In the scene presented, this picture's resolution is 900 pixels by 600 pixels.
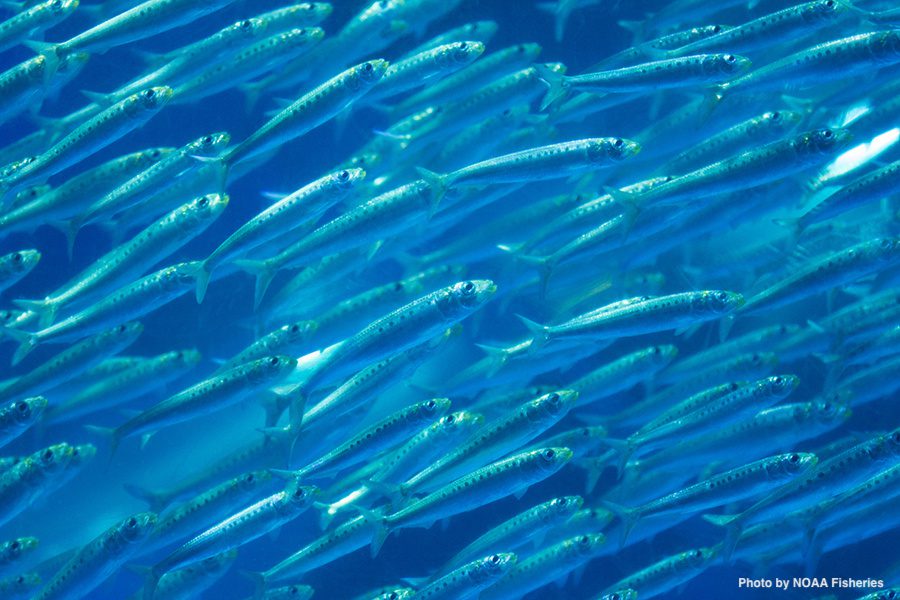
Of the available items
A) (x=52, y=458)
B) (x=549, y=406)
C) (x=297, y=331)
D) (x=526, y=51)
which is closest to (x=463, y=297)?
(x=549, y=406)

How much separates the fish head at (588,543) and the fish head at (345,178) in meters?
2.66

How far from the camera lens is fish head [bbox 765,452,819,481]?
389cm

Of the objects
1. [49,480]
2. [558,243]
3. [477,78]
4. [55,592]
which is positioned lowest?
[55,592]

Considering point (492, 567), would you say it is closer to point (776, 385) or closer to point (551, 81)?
point (776, 385)

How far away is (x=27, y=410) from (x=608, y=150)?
3.57m

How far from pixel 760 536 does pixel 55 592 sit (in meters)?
4.37

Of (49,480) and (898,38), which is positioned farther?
(49,480)

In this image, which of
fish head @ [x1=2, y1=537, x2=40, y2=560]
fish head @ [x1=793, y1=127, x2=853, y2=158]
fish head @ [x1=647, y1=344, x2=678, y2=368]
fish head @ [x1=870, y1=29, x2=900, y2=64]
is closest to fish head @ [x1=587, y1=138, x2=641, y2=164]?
fish head @ [x1=793, y1=127, x2=853, y2=158]

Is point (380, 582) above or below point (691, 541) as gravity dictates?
above

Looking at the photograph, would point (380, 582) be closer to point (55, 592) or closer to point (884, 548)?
point (55, 592)

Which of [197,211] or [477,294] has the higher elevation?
[197,211]

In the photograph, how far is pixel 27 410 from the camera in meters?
3.99

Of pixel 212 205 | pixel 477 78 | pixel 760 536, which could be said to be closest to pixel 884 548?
pixel 760 536

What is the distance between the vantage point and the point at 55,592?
4242 millimetres
